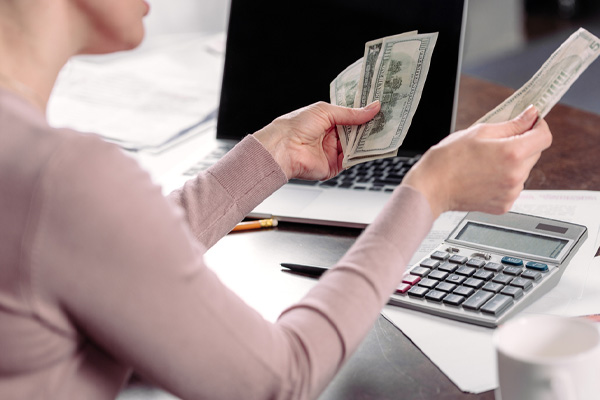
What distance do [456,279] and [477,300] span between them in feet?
0.18

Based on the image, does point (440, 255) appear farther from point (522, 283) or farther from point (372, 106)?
point (372, 106)

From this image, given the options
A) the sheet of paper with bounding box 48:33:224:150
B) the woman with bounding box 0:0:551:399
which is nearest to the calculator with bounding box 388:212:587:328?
the woman with bounding box 0:0:551:399

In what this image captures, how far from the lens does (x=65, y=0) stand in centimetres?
81

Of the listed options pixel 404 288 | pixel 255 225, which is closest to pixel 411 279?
pixel 404 288

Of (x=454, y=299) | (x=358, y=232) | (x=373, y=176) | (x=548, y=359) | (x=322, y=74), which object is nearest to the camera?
(x=548, y=359)

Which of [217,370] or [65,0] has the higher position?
[65,0]

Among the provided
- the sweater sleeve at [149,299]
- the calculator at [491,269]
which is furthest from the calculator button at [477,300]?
the sweater sleeve at [149,299]

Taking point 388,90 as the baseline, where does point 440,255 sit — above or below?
below

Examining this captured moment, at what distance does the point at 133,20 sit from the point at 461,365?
50cm

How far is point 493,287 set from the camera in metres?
0.92

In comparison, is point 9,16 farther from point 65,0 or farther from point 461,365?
point 461,365

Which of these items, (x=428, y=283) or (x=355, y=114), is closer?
(x=428, y=283)

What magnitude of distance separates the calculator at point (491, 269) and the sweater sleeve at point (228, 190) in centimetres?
23

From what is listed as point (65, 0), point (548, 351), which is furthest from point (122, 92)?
point (548, 351)
